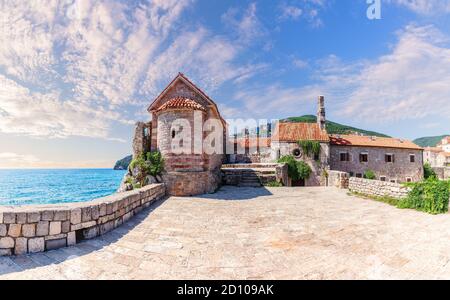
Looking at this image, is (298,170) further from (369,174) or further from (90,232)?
(90,232)

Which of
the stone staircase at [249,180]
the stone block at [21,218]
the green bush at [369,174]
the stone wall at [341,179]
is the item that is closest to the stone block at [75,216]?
the stone block at [21,218]

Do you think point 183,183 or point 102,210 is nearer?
point 102,210

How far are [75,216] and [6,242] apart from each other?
1009 mm

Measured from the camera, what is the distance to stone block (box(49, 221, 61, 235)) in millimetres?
3945

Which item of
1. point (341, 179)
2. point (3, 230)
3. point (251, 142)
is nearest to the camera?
point (3, 230)

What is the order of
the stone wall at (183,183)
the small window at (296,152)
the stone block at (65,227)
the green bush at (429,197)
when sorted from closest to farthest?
the stone block at (65,227)
the green bush at (429,197)
the stone wall at (183,183)
the small window at (296,152)

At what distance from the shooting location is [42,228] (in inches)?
152

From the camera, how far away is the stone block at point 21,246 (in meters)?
3.68

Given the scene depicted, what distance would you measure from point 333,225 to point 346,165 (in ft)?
72.7

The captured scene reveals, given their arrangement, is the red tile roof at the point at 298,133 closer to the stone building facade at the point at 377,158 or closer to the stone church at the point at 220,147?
the stone church at the point at 220,147

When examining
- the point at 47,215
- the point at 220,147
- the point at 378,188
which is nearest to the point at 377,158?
the point at 378,188

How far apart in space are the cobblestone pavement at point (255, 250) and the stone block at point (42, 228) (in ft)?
1.23

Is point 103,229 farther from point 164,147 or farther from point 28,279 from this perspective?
point 164,147

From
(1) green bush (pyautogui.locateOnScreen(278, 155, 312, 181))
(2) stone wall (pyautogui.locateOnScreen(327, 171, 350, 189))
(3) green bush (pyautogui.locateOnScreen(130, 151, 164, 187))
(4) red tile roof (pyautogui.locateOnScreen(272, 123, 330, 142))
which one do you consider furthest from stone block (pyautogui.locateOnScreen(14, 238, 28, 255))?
(4) red tile roof (pyautogui.locateOnScreen(272, 123, 330, 142))
